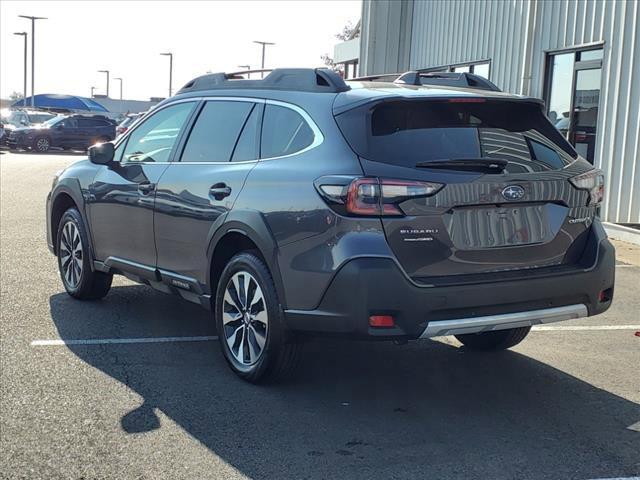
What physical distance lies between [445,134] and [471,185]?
1.31 ft

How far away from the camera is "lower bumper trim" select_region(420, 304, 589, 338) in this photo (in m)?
4.26

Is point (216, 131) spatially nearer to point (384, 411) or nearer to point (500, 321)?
point (384, 411)

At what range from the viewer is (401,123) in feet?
14.9

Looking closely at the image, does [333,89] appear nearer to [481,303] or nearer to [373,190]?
[373,190]

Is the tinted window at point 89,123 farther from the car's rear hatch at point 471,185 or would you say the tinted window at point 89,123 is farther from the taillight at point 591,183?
the taillight at point 591,183

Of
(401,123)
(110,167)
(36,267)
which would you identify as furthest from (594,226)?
(36,267)

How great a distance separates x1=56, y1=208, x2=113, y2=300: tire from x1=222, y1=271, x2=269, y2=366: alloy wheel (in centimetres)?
214

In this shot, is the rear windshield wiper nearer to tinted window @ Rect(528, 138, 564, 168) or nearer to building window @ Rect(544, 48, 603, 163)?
tinted window @ Rect(528, 138, 564, 168)

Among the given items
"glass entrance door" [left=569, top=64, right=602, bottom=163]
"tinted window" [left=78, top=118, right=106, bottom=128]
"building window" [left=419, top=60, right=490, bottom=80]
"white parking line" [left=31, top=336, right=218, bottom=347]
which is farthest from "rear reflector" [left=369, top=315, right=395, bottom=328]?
"tinted window" [left=78, top=118, right=106, bottom=128]

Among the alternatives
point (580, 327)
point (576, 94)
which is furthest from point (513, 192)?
point (576, 94)

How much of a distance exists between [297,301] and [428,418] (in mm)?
951

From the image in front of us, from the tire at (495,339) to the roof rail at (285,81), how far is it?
77.9 inches

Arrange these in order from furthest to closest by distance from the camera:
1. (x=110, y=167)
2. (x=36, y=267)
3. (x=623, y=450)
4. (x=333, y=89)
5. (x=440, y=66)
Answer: (x=440, y=66) < (x=36, y=267) < (x=110, y=167) < (x=333, y=89) < (x=623, y=450)

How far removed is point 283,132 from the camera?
4.98 m
